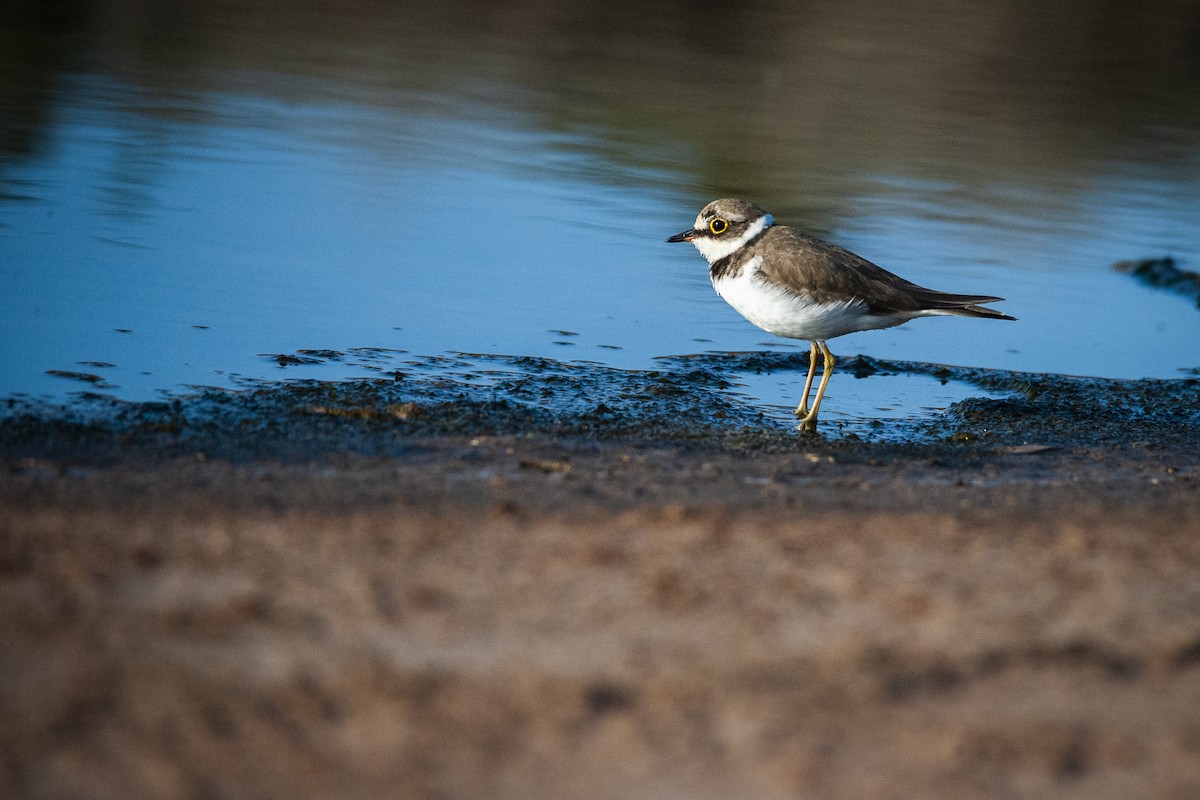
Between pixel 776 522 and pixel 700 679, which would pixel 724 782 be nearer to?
pixel 700 679

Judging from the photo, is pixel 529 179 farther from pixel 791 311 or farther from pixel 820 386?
pixel 791 311

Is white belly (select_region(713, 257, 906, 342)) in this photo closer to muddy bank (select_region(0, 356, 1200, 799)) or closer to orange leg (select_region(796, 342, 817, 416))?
orange leg (select_region(796, 342, 817, 416))

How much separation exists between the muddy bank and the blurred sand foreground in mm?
11

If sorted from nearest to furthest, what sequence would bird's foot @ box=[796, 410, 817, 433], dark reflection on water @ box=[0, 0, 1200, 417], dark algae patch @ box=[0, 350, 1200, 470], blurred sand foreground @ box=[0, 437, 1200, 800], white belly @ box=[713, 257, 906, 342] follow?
blurred sand foreground @ box=[0, 437, 1200, 800], dark algae patch @ box=[0, 350, 1200, 470], bird's foot @ box=[796, 410, 817, 433], white belly @ box=[713, 257, 906, 342], dark reflection on water @ box=[0, 0, 1200, 417]

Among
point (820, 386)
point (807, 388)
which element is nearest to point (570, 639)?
point (807, 388)

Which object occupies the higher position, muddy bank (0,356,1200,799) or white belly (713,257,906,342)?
white belly (713,257,906,342)

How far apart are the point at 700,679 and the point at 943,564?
51.1 inches

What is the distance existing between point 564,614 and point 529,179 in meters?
8.69

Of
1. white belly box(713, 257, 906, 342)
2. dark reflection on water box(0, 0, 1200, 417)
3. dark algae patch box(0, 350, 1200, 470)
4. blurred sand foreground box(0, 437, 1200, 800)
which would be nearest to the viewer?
blurred sand foreground box(0, 437, 1200, 800)

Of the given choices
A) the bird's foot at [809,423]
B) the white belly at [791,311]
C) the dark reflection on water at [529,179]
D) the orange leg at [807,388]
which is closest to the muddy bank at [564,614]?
the bird's foot at [809,423]

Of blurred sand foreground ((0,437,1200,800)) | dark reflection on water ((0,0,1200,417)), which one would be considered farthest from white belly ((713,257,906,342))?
blurred sand foreground ((0,437,1200,800))

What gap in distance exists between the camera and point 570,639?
3.88 meters

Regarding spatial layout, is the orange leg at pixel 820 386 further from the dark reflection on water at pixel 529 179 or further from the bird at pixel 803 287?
the dark reflection on water at pixel 529 179

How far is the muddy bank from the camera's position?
3.29 metres
